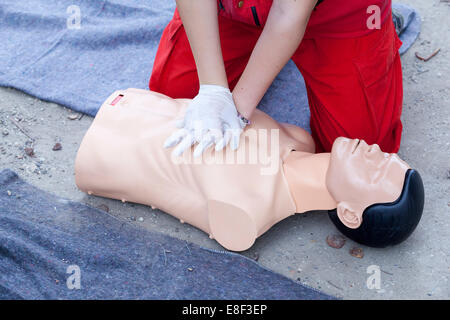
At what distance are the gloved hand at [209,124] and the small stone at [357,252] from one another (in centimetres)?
47

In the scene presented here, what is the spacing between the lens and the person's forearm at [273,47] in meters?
1.19

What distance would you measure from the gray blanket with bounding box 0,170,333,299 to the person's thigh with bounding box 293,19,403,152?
571 millimetres

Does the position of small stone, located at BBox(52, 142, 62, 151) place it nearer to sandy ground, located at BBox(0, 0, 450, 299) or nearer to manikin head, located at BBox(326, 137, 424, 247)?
sandy ground, located at BBox(0, 0, 450, 299)

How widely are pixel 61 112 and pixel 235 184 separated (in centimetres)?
98

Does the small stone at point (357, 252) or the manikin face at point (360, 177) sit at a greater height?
the manikin face at point (360, 177)

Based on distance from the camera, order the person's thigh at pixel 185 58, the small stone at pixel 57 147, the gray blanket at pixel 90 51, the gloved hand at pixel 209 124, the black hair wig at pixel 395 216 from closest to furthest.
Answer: the black hair wig at pixel 395 216 < the gloved hand at pixel 209 124 < the person's thigh at pixel 185 58 < the small stone at pixel 57 147 < the gray blanket at pixel 90 51

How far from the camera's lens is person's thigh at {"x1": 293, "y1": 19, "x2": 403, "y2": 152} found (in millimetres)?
1446

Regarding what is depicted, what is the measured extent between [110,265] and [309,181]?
1.97 feet

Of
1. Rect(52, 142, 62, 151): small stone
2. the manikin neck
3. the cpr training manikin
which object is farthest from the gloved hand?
Rect(52, 142, 62, 151): small stone

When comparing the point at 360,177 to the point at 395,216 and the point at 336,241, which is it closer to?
the point at 395,216

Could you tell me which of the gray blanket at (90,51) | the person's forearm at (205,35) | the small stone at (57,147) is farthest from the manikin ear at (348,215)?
the small stone at (57,147)

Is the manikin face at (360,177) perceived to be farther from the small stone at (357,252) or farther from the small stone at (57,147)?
the small stone at (57,147)

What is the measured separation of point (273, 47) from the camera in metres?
1.26
